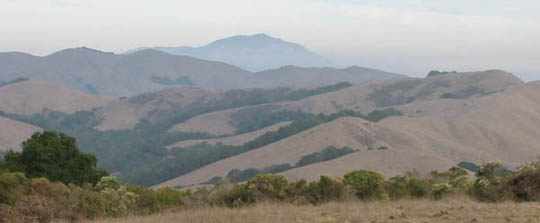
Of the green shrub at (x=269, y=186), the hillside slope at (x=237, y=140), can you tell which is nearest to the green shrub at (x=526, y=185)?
the green shrub at (x=269, y=186)

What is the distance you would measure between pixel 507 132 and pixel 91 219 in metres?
131

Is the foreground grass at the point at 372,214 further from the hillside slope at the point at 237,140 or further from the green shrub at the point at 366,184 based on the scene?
the hillside slope at the point at 237,140

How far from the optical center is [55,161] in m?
42.0

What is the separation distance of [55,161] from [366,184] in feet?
75.5

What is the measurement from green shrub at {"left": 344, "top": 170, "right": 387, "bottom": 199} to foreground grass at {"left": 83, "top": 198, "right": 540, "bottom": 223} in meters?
7.27

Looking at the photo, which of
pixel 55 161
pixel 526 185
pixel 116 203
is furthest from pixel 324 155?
pixel 526 185

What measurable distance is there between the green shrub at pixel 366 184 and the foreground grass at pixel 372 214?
727cm

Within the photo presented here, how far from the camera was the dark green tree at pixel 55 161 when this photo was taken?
135 feet

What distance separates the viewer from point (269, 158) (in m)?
125

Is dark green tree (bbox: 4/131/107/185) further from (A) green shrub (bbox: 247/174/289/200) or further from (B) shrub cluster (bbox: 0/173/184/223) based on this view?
(A) green shrub (bbox: 247/174/289/200)

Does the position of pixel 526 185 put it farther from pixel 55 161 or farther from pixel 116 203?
pixel 55 161

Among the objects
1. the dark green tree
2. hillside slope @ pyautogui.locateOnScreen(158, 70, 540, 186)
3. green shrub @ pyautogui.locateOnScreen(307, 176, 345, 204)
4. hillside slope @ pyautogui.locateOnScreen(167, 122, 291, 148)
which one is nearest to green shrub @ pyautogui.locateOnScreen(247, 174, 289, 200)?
green shrub @ pyautogui.locateOnScreen(307, 176, 345, 204)

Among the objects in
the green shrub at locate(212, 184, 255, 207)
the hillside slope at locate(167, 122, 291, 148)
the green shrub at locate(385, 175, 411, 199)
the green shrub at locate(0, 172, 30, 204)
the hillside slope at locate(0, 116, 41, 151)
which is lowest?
the green shrub at locate(385, 175, 411, 199)

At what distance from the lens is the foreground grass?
14.6m
